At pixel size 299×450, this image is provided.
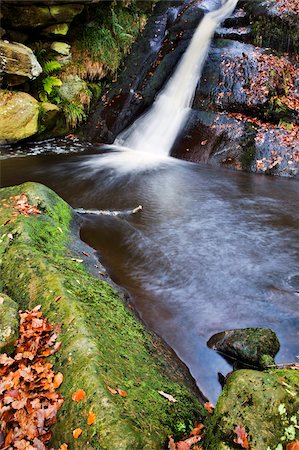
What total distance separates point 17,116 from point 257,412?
9.60 metres

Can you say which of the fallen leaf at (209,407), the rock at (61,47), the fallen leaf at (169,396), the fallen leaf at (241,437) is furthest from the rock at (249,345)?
the rock at (61,47)

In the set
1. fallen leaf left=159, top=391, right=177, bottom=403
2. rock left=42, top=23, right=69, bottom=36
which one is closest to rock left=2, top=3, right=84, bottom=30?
rock left=42, top=23, right=69, bottom=36

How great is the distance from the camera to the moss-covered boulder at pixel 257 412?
1.80 metres

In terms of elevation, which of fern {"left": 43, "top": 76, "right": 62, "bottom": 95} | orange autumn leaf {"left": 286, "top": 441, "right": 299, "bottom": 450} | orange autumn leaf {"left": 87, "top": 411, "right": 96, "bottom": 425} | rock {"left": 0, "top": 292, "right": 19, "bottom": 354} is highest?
fern {"left": 43, "top": 76, "right": 62, "bottom": 95}

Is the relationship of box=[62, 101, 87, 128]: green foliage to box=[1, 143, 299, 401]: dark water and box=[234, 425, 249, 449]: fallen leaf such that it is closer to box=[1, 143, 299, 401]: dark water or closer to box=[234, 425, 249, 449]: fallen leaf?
box=[1, 143, 299, 401]: dark water

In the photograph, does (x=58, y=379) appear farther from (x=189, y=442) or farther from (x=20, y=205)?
(x=20, y=205)

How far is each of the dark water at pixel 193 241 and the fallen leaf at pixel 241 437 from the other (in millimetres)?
1389

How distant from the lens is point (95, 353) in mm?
2496

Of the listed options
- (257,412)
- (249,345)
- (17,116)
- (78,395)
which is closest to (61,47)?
(17,116)

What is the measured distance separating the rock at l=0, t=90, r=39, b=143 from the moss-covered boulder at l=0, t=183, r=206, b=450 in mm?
6193

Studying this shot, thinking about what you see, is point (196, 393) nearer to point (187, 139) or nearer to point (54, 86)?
point (187, 139)

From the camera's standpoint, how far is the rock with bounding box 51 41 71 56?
11.1 metres

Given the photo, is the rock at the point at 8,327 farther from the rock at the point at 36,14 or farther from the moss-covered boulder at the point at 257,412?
the rock at the point at 36,14

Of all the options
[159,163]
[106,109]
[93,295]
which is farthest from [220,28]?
[93,295]
